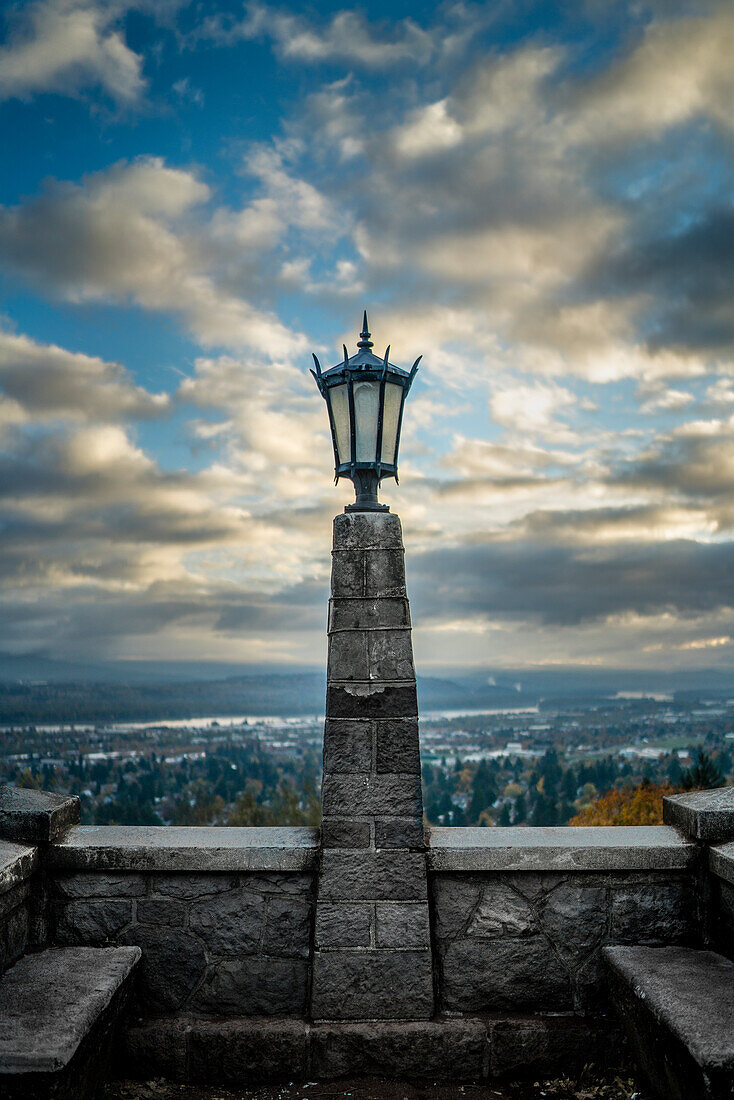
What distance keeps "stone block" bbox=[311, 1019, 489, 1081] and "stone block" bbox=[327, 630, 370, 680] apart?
4.87ft

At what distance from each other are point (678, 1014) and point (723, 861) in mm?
807

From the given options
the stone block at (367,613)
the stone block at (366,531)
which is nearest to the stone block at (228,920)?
the stone block at (367,613)

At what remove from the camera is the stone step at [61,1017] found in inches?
93.6

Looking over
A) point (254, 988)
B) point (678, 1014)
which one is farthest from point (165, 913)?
point (678, 1014)

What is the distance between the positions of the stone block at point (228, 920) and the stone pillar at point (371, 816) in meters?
0.31

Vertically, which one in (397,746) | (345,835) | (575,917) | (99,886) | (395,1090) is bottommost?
(395,1090)

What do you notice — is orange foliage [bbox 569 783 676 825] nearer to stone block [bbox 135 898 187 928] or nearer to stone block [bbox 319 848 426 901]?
stone block [bbox 319 848 426 901]

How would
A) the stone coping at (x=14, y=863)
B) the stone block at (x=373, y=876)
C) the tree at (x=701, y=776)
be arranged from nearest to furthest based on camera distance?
the stone coping at (x=14, y=863) → the stone block at (x=373, y=876) → the tree at (x=701, y=776)

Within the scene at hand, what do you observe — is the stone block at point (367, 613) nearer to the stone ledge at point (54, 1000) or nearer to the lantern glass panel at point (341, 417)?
the lantern glass panel at point (341, 417)

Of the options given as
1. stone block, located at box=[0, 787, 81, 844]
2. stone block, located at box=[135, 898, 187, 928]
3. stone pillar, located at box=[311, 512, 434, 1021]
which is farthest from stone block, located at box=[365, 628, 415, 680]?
stone block, located at box=[0, 787, 81, 844]

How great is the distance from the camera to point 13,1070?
7.76 feet

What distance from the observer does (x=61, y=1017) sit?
269 cm

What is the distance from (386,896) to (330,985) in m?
0.44

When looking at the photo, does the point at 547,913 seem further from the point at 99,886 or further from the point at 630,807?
the point at 630,807
